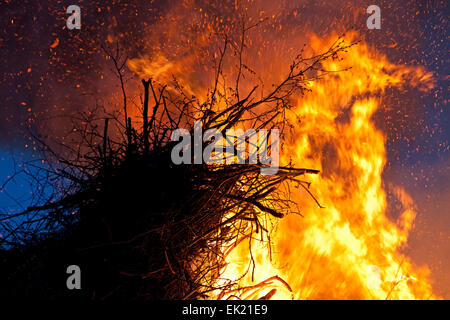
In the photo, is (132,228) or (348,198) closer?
(132,228)

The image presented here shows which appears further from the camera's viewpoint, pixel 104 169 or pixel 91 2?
pixel 91 2

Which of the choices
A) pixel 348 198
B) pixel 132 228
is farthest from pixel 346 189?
pixel 132 228

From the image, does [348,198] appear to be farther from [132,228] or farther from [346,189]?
[132,228]

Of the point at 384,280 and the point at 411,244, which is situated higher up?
the point at 411,244

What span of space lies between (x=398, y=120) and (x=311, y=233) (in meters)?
1.51

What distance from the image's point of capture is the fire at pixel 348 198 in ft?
8.19

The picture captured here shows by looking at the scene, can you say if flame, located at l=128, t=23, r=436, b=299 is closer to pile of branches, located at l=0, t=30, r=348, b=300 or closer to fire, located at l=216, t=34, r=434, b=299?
fire, located at l=216, t=34, r=434, b=299

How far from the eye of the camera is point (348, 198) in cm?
280

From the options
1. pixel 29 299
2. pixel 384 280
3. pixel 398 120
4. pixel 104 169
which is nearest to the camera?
pixel 29 299

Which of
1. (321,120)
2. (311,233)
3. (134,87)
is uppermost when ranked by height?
(134,87)

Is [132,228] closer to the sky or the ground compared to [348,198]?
closer to the ground

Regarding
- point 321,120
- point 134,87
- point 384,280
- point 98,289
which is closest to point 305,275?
point 384,280
